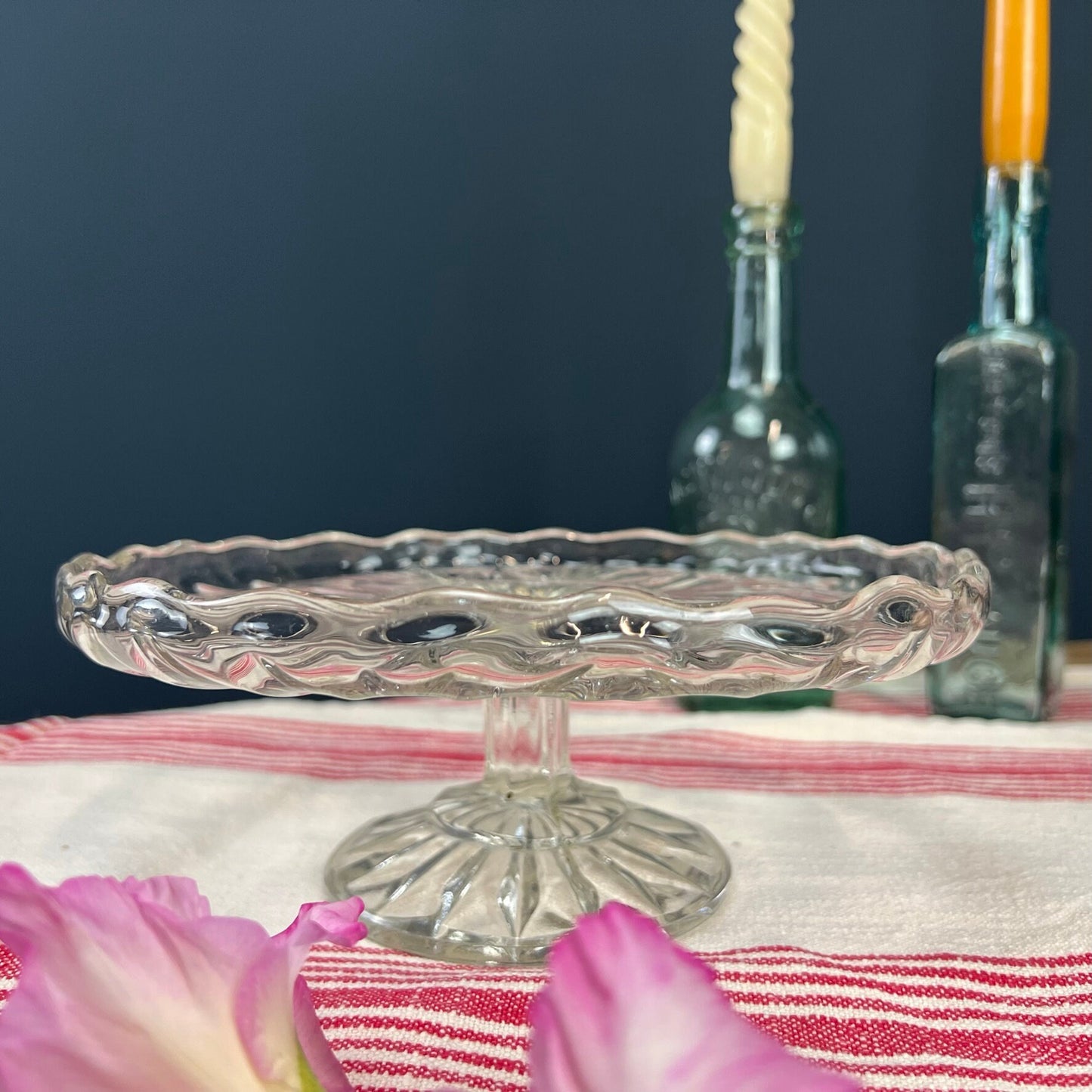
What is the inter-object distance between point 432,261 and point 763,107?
0.35m

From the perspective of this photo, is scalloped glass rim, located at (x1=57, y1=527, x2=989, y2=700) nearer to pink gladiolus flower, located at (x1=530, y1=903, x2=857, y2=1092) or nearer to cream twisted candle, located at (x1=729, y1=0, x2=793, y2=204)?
pink gladiolus flower, located at (x1=530, y1=903, x2=857, y2=1092)

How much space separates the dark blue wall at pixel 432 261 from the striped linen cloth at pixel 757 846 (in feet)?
0.86

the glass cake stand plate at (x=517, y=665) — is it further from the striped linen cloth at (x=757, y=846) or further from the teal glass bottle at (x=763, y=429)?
the teal glass bottle at (x=763, y=429)

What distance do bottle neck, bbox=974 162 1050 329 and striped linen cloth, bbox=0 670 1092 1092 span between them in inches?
12.1

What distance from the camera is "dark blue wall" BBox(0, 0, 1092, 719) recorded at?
3.47 feet

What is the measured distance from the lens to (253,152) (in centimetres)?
107

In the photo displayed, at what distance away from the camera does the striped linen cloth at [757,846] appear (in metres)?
0.38

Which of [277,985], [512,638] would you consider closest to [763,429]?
[512,638]

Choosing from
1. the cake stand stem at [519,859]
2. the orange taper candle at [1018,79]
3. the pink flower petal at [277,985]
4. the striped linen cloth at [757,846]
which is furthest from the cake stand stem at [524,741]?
the orange taper candle at [1018,79]

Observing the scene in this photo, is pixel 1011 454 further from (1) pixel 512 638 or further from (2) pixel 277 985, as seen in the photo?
(2) pixel 277 985

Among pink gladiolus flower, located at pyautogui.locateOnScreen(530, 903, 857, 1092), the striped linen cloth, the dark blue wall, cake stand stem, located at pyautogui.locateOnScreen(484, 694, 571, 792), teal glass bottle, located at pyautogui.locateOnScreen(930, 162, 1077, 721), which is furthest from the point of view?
the dark blue wall

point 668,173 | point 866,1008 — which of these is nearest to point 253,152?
point 668,173

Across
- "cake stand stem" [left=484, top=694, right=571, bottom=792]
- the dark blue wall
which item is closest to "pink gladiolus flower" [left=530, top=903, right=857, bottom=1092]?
"cake stand stem" [left=484, top=694, right=571, bottom=792]

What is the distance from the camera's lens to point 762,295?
909 millimetres
